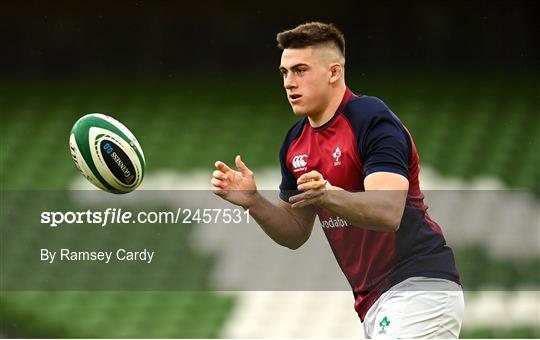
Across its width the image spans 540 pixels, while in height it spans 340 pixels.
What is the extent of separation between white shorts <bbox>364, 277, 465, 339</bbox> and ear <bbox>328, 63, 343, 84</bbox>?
90 centimetres

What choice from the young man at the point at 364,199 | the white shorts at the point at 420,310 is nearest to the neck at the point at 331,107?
the young man at the point at 364,199

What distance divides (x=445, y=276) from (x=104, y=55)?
8.69 meters

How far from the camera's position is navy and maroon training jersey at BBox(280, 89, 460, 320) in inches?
144

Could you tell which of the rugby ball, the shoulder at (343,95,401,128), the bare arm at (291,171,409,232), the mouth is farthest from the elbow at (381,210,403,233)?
the rugby ball

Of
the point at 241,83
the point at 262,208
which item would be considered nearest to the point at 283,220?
the point at 262,208

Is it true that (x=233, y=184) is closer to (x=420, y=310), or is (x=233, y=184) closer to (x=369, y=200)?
(x=369, y=200)

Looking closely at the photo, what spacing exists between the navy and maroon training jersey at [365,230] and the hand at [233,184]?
1.05ft

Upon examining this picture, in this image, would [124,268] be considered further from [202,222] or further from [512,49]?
[512,49]

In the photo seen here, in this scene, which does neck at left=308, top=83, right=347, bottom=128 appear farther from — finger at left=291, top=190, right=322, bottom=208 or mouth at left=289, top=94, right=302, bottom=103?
finger at left=291, top=190, right=322, bottom=208

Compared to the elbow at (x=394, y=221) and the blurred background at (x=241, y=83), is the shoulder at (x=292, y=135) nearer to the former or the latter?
the elbow at (x=394, y=221)

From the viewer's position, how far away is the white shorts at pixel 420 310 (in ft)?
12.0

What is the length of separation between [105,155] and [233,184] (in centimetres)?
106

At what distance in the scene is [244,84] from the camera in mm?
11797

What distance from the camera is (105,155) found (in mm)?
4539
